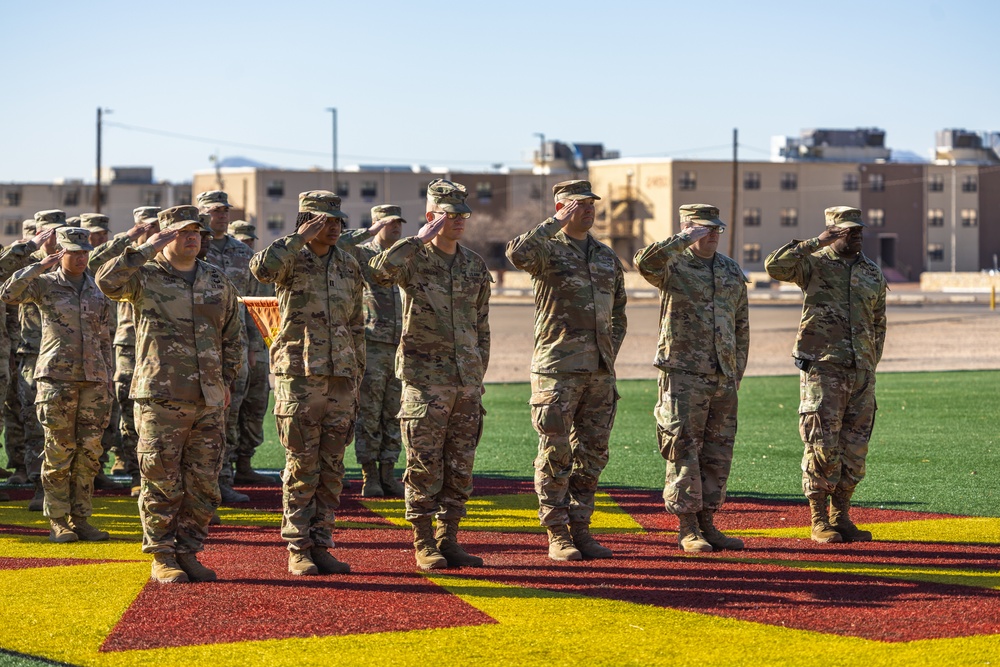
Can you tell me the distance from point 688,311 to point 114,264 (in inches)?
148

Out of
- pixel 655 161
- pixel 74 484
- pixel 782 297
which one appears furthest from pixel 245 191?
pixel 74 484

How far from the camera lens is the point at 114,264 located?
8.53 meters

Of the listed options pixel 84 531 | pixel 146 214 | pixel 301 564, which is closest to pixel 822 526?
pixel 301 564

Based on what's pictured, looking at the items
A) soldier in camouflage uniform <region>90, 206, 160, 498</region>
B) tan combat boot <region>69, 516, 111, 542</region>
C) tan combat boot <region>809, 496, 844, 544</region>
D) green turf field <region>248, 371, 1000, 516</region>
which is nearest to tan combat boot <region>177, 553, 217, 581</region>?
tan combat boot <region>69, 516, 111, 542</region>

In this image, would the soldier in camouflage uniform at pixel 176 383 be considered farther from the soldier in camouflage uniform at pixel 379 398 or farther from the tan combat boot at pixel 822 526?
the tan combat boot at pixel 822 526

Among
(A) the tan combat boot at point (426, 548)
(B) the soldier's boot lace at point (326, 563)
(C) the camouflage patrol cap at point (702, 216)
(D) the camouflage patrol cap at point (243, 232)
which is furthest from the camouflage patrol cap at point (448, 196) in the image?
(D) the camouflage patrol cap at point (243, 232)

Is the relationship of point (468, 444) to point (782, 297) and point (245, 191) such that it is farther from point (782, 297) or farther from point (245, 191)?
point (245, 191)

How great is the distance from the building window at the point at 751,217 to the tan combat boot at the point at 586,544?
80.8m

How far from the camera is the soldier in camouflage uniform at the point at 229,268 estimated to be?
12.4 meters

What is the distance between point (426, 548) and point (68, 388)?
10.1 feet

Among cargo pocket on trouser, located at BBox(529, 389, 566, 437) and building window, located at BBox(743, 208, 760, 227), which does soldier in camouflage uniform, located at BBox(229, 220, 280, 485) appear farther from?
building window, located at BBox(743, 208, 760, 227)

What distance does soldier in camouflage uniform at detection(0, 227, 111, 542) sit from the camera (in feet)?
34.2

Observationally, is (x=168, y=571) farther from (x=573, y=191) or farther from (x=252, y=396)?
(x=252, y=396)

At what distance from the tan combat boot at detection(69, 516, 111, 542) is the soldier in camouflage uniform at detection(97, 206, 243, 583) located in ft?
5.80
